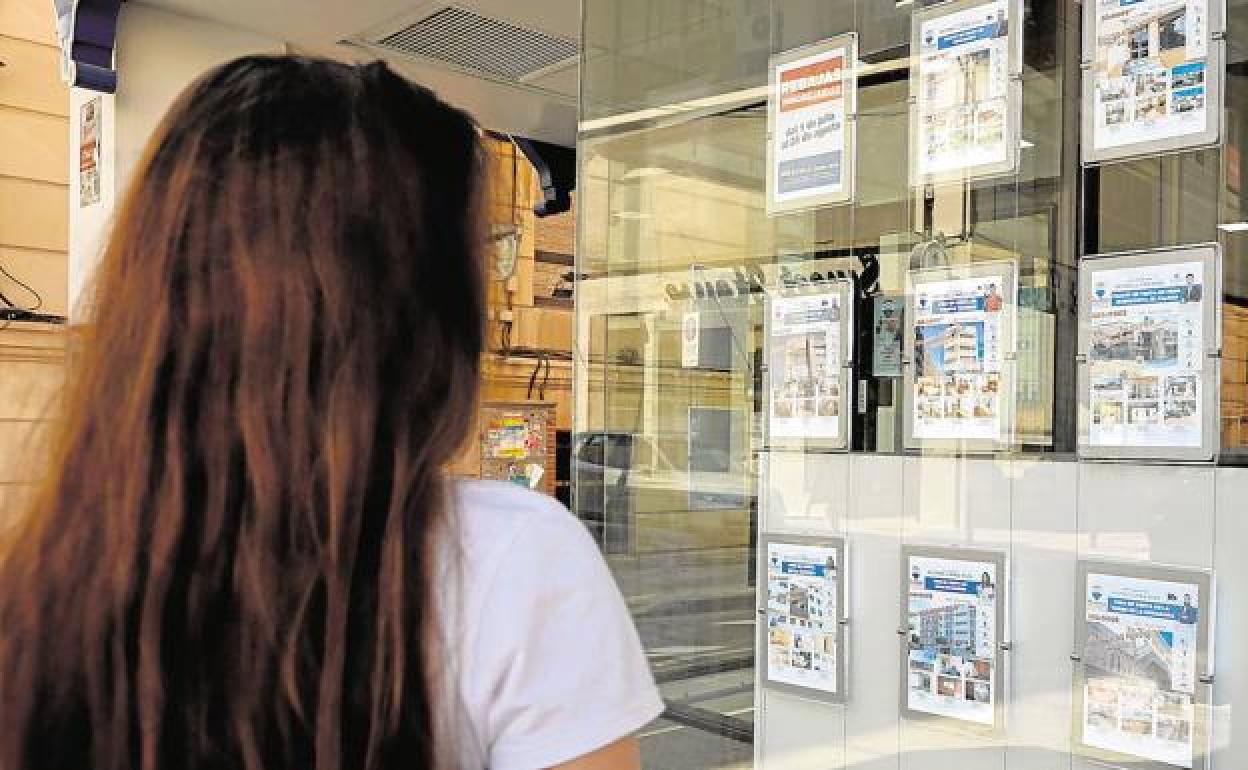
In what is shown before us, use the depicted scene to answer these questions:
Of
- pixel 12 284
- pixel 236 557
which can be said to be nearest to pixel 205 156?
pixel 236 557

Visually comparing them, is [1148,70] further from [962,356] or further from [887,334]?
[887,334]

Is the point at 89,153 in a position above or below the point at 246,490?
above

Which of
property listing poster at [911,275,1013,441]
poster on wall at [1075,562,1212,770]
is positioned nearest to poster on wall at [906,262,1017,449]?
property listing poster at [911,275,1013,441]

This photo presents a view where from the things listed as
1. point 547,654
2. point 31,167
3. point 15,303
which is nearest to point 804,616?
point 547,654

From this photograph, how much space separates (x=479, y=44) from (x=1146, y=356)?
127 inches

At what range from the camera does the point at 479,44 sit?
480 cm

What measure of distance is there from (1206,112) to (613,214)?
1900mm

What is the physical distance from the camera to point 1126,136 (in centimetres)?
250

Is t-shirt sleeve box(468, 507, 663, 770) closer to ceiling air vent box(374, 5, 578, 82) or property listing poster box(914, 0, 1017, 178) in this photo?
property listing poster box(914, 0, 1017, 178)

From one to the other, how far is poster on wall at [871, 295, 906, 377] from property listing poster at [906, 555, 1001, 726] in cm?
48

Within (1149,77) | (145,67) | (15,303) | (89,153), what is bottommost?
(15,303)

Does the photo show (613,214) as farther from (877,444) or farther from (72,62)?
(72,62)

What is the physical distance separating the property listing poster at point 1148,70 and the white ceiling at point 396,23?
2.33 metres

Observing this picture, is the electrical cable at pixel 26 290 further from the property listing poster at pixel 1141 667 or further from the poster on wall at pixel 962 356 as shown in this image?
the property listing poster at pixel 1141 667
